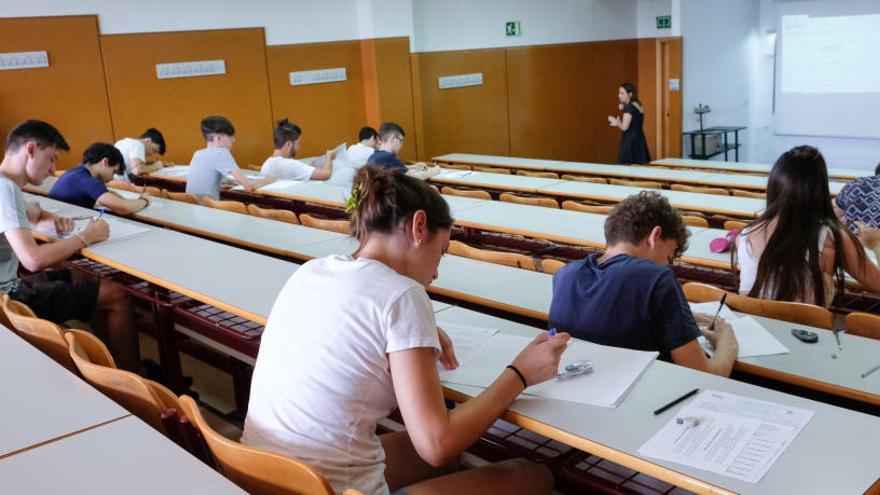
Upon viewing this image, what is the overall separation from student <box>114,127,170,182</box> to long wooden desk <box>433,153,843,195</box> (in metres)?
3.01

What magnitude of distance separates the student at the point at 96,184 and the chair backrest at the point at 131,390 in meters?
2.76

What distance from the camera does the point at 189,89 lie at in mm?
8719

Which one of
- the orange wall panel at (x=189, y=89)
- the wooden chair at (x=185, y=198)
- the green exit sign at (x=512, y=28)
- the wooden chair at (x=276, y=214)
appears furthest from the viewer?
the green exit sign at (x=512, y=28)

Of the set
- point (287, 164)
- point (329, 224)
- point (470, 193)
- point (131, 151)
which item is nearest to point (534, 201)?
point (470, 193)

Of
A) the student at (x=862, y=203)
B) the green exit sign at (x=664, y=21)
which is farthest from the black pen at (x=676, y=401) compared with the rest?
the green exit sign at (x=664, y=21)

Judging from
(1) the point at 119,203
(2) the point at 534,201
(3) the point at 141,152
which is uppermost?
(3) the point at 141,152

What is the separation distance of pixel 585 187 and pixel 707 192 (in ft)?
2.87

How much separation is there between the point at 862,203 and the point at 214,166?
4.50 meters

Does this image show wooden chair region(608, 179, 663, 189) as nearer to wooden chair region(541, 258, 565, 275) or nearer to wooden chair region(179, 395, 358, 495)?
wooden chair region(541, 258, 565, 275)

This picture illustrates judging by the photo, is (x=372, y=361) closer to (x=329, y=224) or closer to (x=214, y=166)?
(x=329, y=224)

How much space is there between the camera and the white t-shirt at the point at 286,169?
6.84m

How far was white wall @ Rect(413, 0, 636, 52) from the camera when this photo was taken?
34.8 feet

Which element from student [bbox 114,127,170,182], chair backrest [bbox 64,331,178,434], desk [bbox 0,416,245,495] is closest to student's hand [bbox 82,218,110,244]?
chair backrest [bbox 64,331,178,434]

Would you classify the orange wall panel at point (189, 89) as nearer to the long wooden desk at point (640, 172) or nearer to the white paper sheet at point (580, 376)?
the long wooden desk at point (640, 172)
